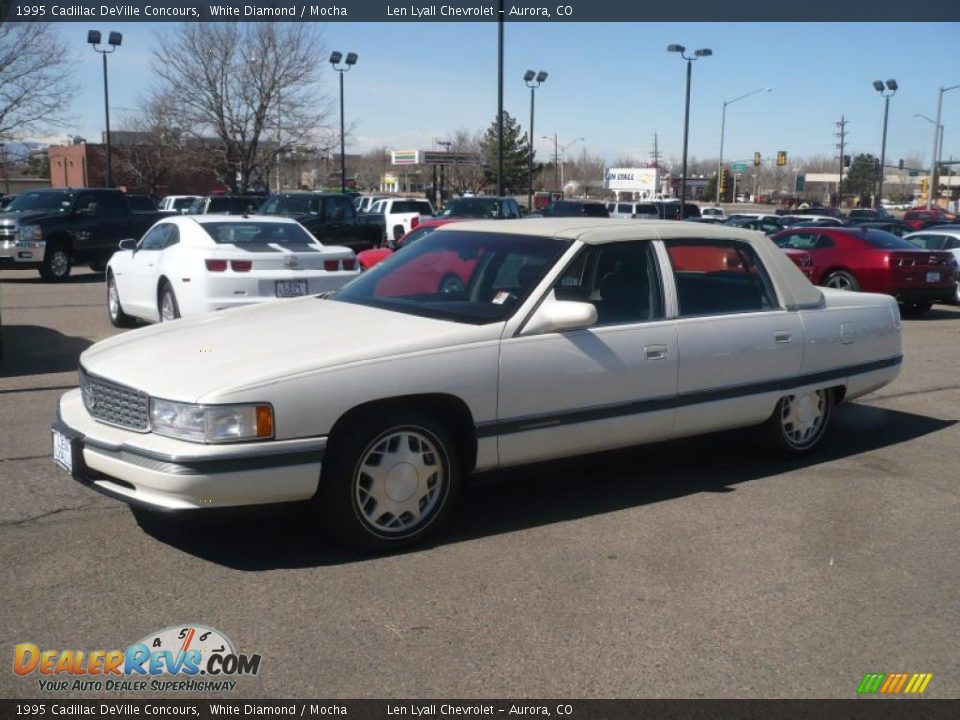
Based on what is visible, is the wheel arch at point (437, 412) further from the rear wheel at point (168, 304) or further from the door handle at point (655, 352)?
the rear wheel at point (168, 304)

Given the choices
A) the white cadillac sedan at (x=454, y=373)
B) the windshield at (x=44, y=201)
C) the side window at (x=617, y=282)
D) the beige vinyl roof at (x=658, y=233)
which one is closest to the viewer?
the white cadillac sedan at (x=454, y=373)

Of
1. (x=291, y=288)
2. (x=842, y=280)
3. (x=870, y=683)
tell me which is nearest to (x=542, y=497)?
(x=870, y=683)

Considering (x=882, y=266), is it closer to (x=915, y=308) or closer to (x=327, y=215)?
(x=915, y=308)

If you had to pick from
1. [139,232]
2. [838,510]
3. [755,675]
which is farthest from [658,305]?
[139,232]

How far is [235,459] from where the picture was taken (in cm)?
429

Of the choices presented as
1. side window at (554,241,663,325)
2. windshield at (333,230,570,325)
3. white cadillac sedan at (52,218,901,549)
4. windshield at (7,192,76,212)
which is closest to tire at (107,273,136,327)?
white cadillac sedan at (52,218,901,549)

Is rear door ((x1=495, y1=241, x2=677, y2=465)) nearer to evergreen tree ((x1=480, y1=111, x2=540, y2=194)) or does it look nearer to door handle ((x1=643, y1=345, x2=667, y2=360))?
door handle ((x1=643, y1=345, x2=667, y2=360))

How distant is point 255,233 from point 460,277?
581 cm

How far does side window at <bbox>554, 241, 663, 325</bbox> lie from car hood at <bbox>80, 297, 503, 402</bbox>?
2.26ft

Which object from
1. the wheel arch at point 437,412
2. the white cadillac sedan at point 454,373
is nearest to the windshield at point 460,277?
the white cadillac sedan at point 454,373

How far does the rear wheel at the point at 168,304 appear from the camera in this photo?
34.4 ft

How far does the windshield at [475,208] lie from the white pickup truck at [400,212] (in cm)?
122

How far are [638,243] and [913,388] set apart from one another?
5.03 m
